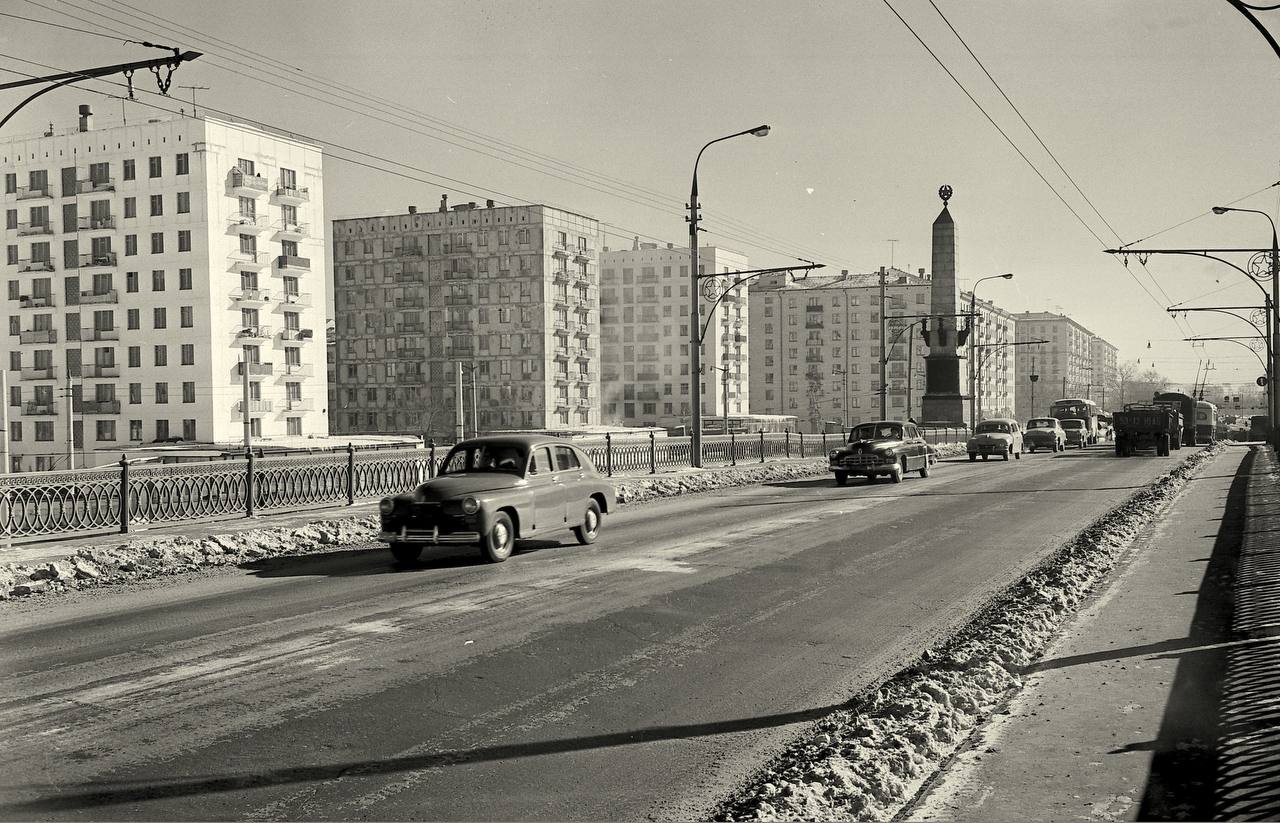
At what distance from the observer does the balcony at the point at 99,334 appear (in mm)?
67500

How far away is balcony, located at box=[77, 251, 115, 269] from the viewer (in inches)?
2640

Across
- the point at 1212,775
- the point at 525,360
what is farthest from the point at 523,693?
the point at 525,360

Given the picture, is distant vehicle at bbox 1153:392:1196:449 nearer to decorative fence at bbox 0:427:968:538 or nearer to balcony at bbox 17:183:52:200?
decorative fence at bbox 0:427:968:538

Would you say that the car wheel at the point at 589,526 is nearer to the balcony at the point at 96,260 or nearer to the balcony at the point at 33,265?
the balcony at the point at 96,260

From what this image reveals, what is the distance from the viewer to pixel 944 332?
60.6 meters

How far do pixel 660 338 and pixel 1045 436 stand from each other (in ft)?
227

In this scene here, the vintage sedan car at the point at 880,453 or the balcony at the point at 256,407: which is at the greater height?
the balcony at the point at 256,407

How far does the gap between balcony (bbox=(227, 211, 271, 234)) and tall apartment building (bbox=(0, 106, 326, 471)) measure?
106 mm

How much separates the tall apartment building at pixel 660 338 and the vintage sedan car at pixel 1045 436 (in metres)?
60.3

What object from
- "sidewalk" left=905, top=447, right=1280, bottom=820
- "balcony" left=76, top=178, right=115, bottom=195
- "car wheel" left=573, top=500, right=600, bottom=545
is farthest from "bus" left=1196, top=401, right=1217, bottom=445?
"balcony" left=76, top=178, right=115, bottom=195

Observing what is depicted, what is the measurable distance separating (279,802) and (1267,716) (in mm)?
5484

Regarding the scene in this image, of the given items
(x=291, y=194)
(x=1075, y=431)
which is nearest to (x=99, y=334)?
(x=291, y=194)

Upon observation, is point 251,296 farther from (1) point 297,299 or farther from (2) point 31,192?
(2) point 31,192

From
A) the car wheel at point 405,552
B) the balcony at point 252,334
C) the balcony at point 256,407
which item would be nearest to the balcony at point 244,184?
the balcony at point 252,334
